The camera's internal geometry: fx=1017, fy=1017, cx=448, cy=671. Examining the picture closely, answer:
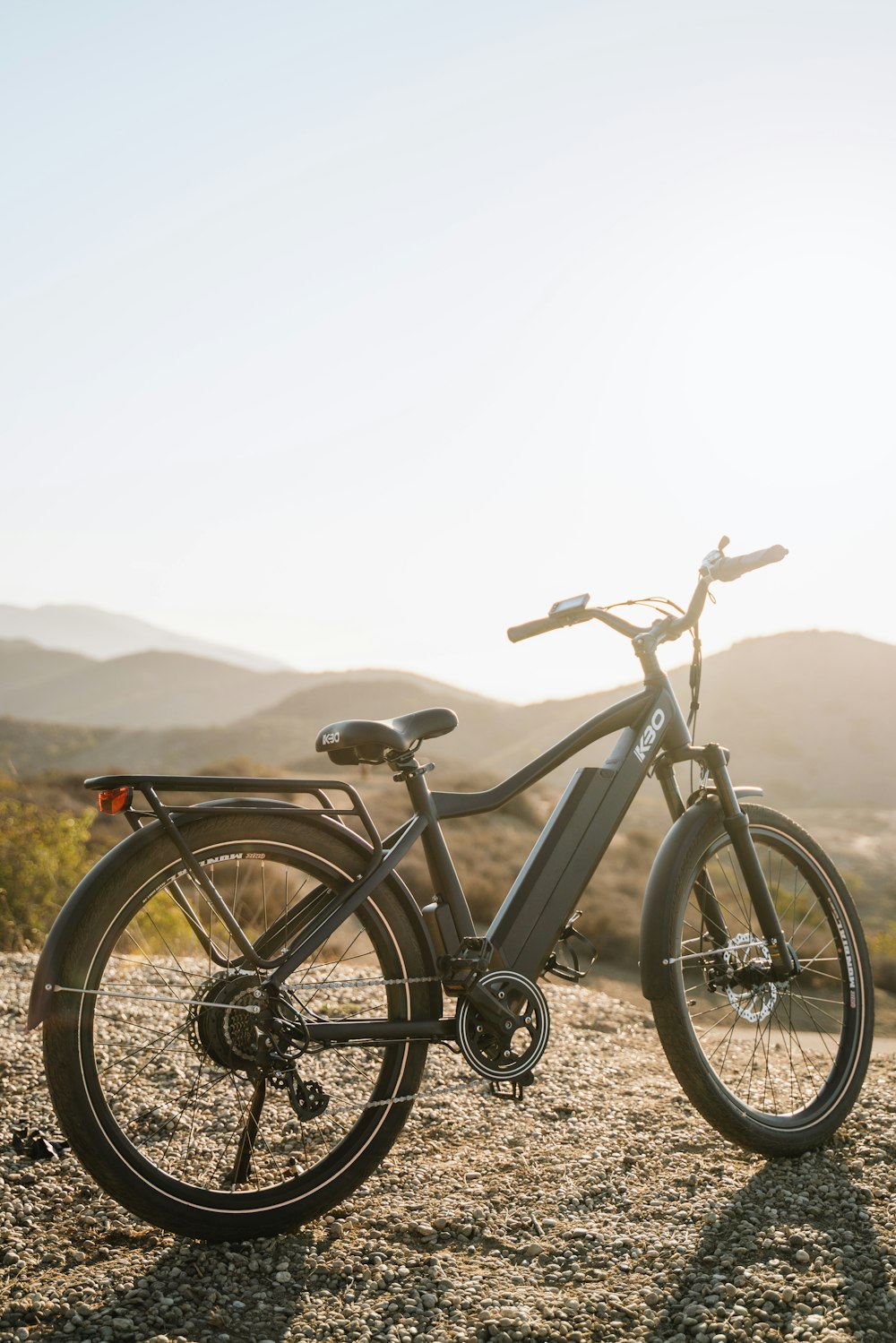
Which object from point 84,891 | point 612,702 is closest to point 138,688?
point 612,702

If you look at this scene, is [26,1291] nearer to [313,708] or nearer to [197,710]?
[313,708]

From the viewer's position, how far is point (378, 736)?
2.88 m

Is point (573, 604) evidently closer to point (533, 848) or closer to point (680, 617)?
point (680, 617)

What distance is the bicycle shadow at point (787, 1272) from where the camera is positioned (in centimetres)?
236

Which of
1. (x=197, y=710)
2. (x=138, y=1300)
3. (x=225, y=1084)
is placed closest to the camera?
(x=138, y=1300)

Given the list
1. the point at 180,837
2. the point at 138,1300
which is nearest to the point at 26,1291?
the point at 138,1300

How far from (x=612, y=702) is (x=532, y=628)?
49.9m

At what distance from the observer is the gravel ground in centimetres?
237

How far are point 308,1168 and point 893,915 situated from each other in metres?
16.8

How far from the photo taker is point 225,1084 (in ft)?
12.9

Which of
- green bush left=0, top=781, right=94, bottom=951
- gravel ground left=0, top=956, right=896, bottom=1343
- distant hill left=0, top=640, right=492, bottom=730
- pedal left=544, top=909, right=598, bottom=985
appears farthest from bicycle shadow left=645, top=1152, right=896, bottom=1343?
distant hill left=0, top=640, right=492, bottom=730

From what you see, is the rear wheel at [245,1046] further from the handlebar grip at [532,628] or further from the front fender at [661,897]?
the handlebar grip at [532,628]

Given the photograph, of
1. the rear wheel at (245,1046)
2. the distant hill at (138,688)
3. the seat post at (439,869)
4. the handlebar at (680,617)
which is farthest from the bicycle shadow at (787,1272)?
the distant hill at (138,688)

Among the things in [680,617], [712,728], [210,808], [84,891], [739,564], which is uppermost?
[712,728]
